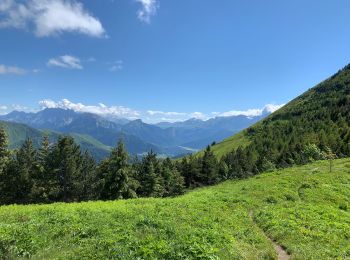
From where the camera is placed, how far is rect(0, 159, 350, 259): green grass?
15.5 metres

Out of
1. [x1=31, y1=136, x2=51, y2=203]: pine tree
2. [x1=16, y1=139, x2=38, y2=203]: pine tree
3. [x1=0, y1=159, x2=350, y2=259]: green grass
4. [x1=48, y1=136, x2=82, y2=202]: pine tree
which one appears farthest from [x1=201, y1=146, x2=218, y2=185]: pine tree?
[x1=0, y1=159, x2=350, y2=259]: green grass

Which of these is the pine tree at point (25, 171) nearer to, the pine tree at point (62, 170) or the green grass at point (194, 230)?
the pine tree at point (62, 170)

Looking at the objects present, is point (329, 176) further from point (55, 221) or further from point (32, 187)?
point (32, 187)

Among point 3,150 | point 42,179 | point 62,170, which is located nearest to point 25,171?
point 42,179

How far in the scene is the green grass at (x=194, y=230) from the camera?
15.5m

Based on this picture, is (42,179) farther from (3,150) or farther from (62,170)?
(3,150)

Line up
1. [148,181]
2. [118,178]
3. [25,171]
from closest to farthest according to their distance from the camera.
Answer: [118,178] < [25,171] < [148,181]

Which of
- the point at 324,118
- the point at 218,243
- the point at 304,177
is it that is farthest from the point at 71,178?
the point at 324,118

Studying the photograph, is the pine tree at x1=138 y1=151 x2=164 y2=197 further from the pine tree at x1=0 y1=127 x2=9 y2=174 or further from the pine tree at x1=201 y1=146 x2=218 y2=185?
the pine tree at x1=201 y1=146 x2=218 y2=185

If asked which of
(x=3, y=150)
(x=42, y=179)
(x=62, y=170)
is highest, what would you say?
(x=3, y=150)

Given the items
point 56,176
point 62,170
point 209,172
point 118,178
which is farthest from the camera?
point 209,172

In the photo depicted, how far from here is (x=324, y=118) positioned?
181875mm

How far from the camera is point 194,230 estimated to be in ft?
Result: 62.1

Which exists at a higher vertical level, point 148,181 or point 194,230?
point 194,230
